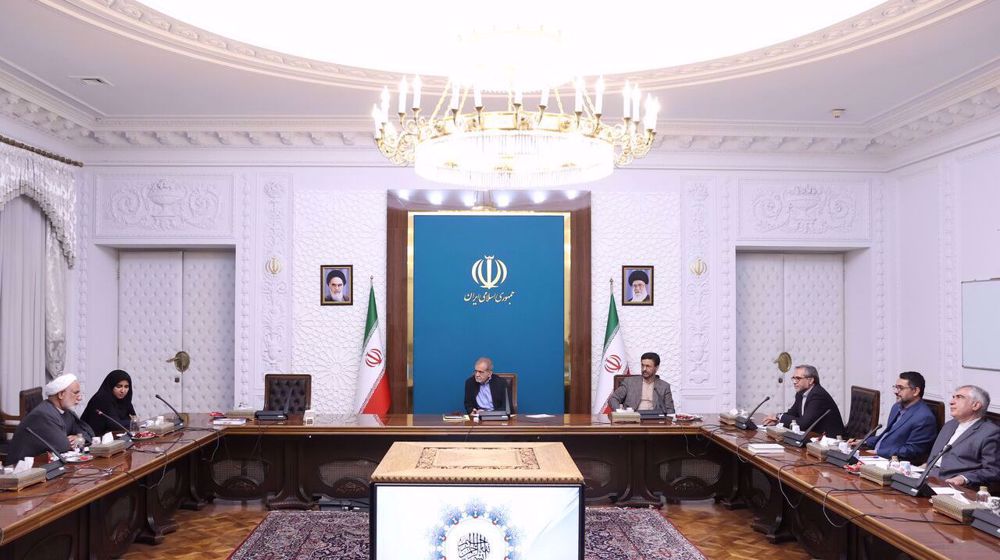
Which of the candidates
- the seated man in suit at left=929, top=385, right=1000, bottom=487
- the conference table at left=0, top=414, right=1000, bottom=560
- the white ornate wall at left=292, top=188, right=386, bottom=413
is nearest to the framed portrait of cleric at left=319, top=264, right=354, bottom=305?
the white ornate wall at left=292, top=188, right=386, bottom=413

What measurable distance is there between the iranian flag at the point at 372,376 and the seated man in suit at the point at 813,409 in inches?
153

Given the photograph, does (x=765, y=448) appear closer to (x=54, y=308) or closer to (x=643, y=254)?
(x=643, y=254)

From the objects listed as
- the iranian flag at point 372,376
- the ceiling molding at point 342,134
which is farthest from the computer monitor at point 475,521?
the ceiling molding at point 342,134

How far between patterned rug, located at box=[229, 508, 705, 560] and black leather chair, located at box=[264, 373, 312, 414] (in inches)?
50.6

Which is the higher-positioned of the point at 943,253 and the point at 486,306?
the point at 943,253

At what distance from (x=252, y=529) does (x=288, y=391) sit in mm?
1722

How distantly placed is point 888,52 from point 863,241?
324 centimetres

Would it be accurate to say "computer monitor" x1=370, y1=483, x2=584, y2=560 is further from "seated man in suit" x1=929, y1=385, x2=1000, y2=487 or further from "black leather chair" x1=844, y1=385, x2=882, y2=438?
"black leather chair" x1=844, y1=385, x2=882, y2=438

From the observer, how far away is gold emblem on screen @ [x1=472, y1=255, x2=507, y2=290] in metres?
8.09

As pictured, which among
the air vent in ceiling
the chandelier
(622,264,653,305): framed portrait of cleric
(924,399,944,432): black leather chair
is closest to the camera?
the chandelier

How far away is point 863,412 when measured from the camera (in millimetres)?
5836

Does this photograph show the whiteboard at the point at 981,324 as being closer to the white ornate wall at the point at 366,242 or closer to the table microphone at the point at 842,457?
the white ornate wall at the point at 366,242

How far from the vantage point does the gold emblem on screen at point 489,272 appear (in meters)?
8.09

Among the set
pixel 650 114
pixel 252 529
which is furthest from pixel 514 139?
pixel 252 529
